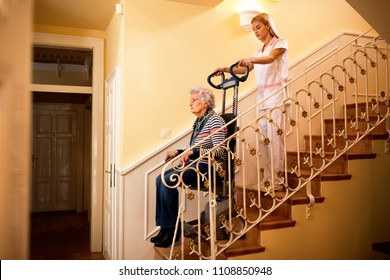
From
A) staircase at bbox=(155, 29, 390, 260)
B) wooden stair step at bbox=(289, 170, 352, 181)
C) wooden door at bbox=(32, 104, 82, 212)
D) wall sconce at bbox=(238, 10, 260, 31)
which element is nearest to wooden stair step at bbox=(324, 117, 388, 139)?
staircase at bbox=(155, 29, 390, 260)

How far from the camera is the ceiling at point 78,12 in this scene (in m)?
2.67

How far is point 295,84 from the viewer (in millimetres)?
2986

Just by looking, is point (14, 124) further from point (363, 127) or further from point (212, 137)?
point (363, 127)

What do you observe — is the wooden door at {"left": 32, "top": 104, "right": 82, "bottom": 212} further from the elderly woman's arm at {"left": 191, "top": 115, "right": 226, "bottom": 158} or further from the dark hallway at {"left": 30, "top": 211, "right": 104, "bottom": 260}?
the elderly woman's arm at {"left": 191, "top": 115, "right": 226, "bottom": 158}

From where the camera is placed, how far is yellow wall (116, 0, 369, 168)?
254 cm

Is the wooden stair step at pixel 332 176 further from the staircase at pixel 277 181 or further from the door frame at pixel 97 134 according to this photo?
the door frame at pixel 97 134

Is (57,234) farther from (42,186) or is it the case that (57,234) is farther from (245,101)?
(245,101)

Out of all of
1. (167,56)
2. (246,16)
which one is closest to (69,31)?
(167,56)

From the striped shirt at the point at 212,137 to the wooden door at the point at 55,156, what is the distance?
405 centimetres

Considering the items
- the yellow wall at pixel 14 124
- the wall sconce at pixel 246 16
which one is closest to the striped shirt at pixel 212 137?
the wall sconce at pixel 246 16
